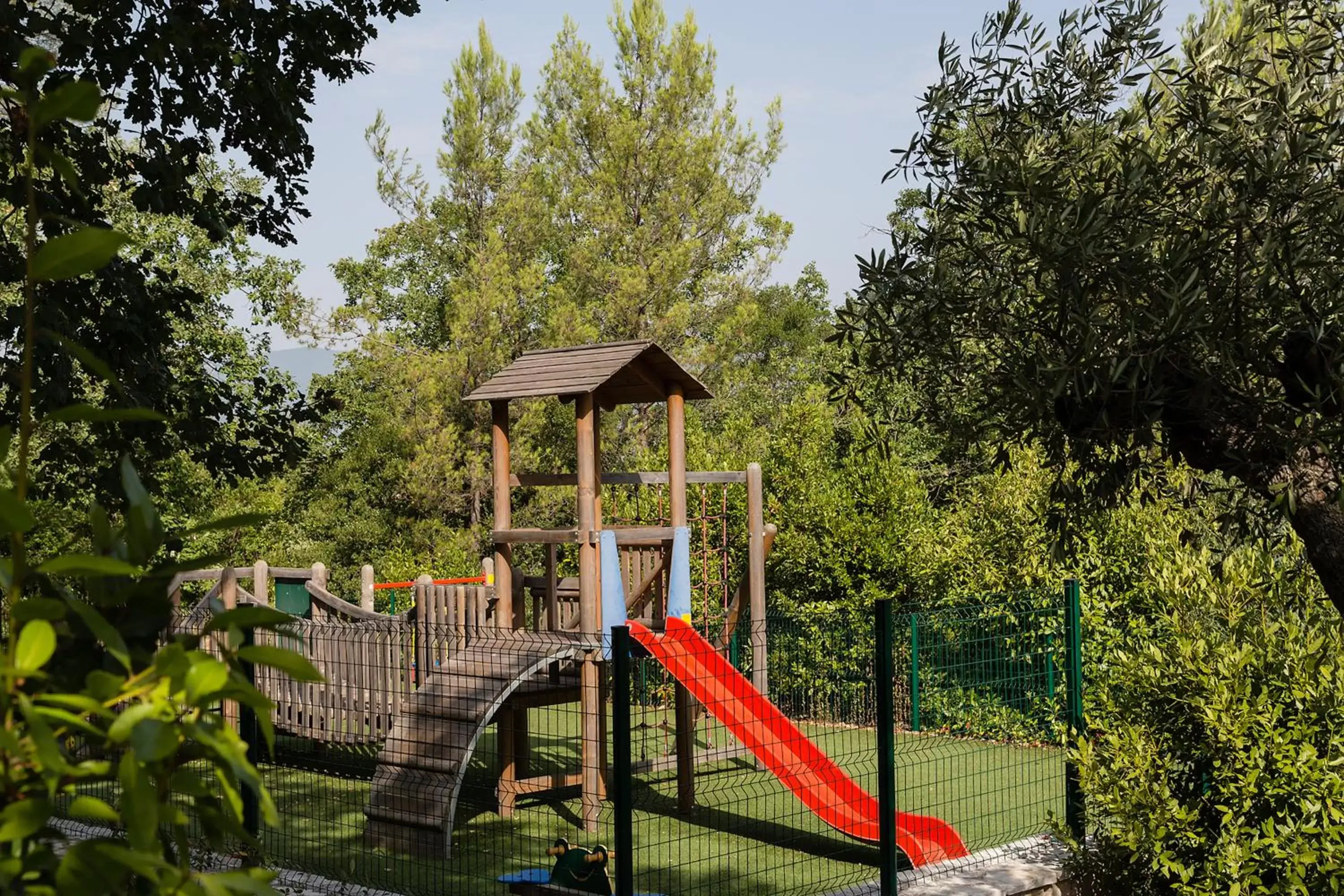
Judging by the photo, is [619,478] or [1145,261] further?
[619,478]

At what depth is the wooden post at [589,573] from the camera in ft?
33.0

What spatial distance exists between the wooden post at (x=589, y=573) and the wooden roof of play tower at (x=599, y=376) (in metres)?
0.24

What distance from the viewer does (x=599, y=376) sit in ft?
34.0

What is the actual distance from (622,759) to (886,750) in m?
1.92

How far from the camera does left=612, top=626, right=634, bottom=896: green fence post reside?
20.1 ft

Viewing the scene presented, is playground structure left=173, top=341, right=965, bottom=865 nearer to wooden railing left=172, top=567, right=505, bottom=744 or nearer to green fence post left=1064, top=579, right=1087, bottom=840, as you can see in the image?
wooden railing left=172, top=567, right=505, bottom=744

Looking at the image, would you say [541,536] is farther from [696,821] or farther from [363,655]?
[696,821]

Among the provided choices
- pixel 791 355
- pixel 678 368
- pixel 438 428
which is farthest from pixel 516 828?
pixel 791 355

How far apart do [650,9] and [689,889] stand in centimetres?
2170

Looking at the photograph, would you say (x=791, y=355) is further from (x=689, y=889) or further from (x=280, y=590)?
(x=689, y=889)

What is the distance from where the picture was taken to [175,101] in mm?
6461

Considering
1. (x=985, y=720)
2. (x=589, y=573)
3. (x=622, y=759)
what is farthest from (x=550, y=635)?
(x=985, y=720)

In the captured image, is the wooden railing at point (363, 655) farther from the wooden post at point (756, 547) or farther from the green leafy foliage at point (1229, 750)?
the green leafy foliage at point (1229, 750)

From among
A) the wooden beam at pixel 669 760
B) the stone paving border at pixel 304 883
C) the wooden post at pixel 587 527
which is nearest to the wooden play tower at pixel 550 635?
the wooden post at pixel 587 527
